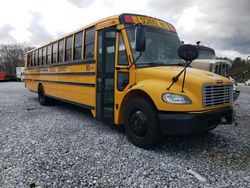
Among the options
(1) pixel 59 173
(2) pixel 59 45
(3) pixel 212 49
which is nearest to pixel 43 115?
(2) pixel 59 45

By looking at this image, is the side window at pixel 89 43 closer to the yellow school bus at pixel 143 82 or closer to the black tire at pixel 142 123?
the yellow school bus at pixel 143 82

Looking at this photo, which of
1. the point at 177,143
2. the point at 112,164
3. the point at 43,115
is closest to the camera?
the point at 112,164

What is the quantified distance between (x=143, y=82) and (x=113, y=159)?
4.60ft

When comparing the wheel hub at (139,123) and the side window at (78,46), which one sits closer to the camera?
the wheel hub at (139,123)

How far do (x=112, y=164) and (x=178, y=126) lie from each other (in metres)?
1.16

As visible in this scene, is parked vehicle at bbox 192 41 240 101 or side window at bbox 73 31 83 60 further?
parked vehicle at bbox 192 41 240 101

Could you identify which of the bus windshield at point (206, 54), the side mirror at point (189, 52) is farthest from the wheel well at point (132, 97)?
the bus windshield at point (206, 54)

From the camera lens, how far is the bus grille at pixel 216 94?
12.5 feet

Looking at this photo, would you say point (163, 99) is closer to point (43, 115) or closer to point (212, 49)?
point (43, 115)

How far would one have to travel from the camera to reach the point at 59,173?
3318 millimetres

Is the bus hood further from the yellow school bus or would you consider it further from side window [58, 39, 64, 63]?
side window [58, 39, 64, 63]

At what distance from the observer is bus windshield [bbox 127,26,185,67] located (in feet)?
14.8

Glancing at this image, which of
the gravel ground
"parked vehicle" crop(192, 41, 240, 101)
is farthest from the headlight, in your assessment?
"parked vehicle" crop(192, 41, 240, 101)

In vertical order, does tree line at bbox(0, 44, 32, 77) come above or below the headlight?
above
